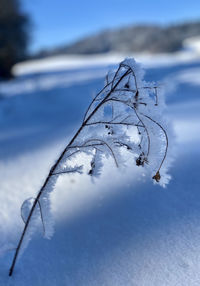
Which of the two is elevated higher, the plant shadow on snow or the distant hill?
the distant hill

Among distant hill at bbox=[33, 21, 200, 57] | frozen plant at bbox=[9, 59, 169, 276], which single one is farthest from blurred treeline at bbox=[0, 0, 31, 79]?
distant hill at bbox=[33, 21, 200, 57]

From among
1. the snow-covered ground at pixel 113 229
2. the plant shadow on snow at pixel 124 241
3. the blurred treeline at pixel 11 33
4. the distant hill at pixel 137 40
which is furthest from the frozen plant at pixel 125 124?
the distant hill at pixel 137 40

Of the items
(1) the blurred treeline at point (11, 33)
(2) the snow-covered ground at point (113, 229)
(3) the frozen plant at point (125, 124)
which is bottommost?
(2) the snow-covered ground at point (113, 229)

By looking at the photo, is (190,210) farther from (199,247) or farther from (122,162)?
(122,162)

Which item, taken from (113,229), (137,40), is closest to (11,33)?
(113,229)

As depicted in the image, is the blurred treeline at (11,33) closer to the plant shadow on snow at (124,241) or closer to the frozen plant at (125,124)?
the plant shadow on snow at (124,241)

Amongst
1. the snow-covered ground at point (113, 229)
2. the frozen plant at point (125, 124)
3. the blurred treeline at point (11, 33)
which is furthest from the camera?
the blurred treeline at point (11, 33)

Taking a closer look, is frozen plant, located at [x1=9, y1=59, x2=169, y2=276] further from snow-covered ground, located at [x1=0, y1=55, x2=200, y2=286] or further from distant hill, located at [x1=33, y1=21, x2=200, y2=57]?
distant hill, located at [x1=33, y1=21, x2=200, y2=57]

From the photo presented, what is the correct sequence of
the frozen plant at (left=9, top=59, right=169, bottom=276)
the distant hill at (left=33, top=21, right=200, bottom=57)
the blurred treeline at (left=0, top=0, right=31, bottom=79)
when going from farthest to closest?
the distant hill at (left=33, top=21, right=200, bottom=57) → the blurred treeline at (left=0, top=0, right=31, bottom=79) → the frozen plant at (left=9, top=59, right=169, bottom=276)
